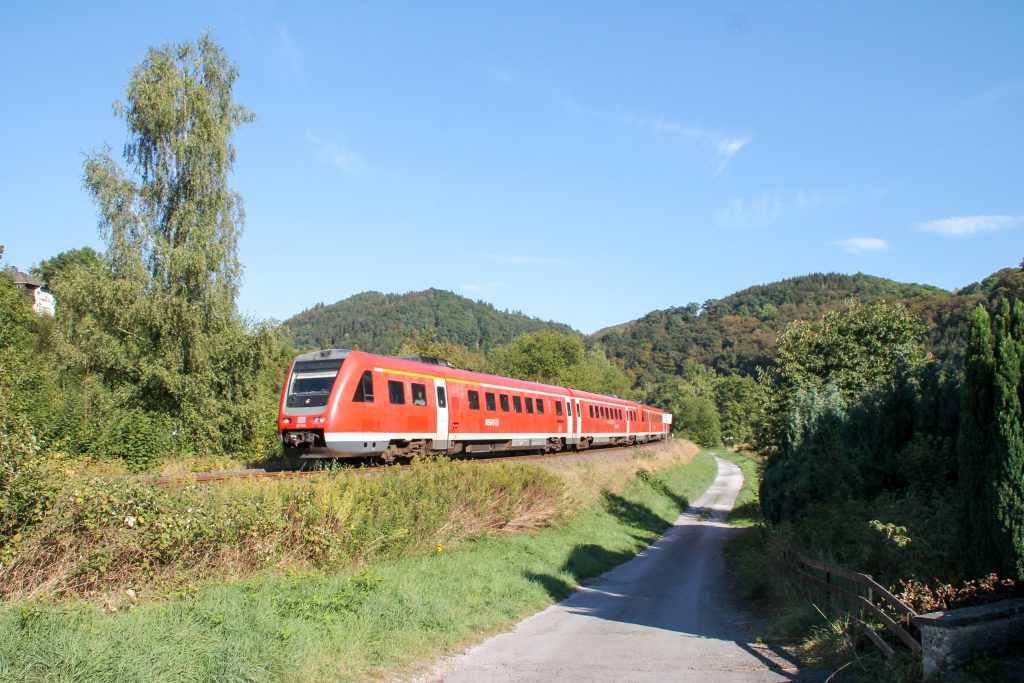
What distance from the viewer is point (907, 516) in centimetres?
965

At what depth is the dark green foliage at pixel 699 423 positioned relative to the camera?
96569 mm

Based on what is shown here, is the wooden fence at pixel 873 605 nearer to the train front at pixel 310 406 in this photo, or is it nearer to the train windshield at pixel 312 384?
the train front at pixel 310 406

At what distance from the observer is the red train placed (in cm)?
1600

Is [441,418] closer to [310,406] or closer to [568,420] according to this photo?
[310,406]

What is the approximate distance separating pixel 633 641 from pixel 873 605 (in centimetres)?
312

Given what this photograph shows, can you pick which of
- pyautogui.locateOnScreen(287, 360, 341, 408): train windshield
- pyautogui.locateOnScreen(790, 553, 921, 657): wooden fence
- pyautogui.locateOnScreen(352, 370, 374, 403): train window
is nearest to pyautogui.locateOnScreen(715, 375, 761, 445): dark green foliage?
pyautogui.locateOnScreen(352, 370, 374, 403): train window

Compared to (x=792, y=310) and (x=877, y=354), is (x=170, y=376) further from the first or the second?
(x=792, y=310)

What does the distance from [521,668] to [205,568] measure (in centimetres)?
383

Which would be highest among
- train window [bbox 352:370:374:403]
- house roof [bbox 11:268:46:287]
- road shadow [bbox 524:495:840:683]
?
house roof [bbox 11:268:46:287]

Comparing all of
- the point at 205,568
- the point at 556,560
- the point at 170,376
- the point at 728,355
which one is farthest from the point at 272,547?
the point at 728,355

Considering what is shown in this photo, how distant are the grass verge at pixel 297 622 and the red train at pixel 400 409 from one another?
4049 millimetres

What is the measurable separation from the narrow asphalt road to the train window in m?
6.39

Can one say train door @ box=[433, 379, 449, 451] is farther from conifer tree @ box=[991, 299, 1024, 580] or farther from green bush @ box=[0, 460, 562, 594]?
conifer tree @ box=[991, 299, 1024, 580]

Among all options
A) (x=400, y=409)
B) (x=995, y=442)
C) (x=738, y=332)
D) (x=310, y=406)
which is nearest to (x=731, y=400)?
(x=738, y=332)
